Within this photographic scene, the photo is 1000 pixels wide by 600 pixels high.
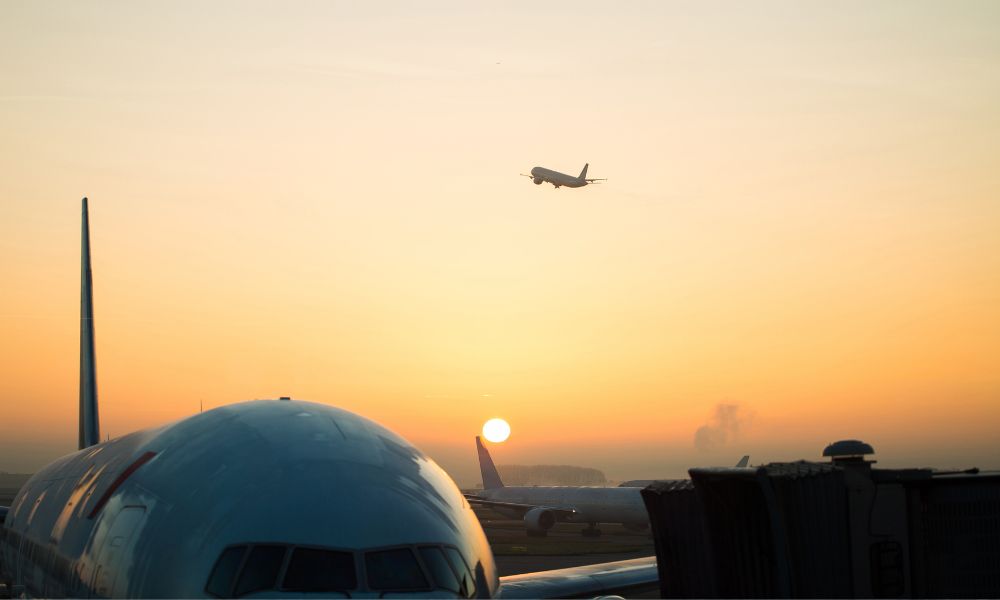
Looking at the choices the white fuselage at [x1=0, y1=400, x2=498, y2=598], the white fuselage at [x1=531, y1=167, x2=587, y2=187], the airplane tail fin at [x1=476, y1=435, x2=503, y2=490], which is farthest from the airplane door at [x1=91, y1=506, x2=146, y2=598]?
the white fuselage at [x1=531, y1=167, x2=587, y2=187]

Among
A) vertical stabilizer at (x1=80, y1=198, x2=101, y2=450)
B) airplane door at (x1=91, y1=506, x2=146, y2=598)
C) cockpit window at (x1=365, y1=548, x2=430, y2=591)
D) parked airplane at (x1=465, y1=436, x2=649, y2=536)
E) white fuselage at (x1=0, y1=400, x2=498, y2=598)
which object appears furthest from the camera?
parked airplane at (x1=465, y1=436, x2=649, y2=536)

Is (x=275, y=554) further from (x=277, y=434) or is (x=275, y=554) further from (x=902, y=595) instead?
(x=902, y=595)

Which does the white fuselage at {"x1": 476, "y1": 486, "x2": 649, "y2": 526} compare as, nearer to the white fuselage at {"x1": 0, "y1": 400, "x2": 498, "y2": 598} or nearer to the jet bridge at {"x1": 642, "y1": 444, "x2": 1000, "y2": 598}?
the white fuselage at {"x1": 0, "y1": 400, "x2": 498, "y2": 598}

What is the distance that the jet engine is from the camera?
6041cm

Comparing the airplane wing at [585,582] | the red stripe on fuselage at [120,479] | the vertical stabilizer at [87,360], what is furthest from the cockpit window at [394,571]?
the vertical stabilizer at [87,360]

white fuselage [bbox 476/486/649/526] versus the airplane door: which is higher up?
the airplane door

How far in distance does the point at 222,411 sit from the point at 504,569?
29413 millimetres

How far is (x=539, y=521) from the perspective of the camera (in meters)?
60.6

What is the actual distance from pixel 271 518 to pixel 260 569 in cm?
51

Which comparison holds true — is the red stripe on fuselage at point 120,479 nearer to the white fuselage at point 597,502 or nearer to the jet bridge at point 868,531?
the jet bridge at point 868,531

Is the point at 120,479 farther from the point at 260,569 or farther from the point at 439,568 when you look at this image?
the point at 439,568

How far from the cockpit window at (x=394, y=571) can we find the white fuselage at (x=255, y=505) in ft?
0.21

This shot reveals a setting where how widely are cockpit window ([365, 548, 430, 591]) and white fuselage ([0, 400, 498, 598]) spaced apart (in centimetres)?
6

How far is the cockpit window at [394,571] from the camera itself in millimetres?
7930
